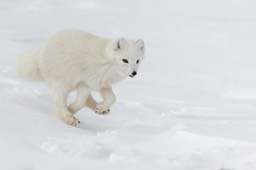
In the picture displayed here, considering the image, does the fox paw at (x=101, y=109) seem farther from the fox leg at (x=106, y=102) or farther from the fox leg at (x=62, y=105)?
the fox leg at (x=62, y=105)

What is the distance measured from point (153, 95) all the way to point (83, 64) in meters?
2.64

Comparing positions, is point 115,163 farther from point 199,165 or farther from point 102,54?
point 102,54

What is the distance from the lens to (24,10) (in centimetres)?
1612

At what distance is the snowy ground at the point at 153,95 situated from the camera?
3768mm

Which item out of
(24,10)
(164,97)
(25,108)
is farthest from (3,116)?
(24,10)

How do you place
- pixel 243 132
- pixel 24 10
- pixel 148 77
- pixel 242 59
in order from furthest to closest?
1. pixel 24 10
2. pixel 242 59
3. pixel 148 77
4. pixel 243 132

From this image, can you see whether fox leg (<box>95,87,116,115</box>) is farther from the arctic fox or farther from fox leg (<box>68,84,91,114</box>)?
fox leg (<box>68,84,91,114</box>)

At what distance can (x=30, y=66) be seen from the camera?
18.7ft

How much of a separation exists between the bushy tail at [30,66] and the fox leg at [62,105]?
311 millimetres

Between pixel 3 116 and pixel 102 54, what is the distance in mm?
1197

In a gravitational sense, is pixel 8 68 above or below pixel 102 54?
above

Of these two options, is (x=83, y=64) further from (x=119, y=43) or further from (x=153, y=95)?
(x=153, y=95)

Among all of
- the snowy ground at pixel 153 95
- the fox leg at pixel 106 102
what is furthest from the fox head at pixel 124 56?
the snowy ground at pixel 153 95

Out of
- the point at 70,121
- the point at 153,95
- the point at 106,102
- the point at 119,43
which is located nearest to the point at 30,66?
the point at 70,121
